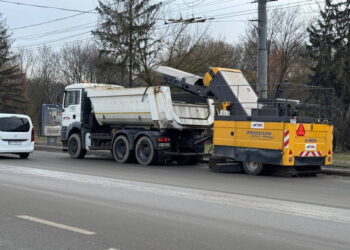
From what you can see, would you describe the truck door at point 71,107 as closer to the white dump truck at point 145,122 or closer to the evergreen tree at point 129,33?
the white dump truck at point 145,122

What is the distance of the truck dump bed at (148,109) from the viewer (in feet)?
55.7

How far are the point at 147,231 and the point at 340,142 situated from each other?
2297 centimetres

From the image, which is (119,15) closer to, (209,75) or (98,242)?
(209,75)

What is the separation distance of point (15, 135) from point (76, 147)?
256 cm

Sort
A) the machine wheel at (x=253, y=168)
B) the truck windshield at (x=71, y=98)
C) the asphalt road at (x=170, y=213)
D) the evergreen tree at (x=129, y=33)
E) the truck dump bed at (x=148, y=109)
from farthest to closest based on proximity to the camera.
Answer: the evergreen tree at (x=129, y=33)
the truck windshield at (x=71, y=98)
the truck dump bed at (x=148, y=109)
the machine wheel at (x=253, y=168)
the asphalt road at (x=170, y=213)

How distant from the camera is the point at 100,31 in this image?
28.5 metres

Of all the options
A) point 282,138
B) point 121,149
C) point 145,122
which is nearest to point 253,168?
point 282,138

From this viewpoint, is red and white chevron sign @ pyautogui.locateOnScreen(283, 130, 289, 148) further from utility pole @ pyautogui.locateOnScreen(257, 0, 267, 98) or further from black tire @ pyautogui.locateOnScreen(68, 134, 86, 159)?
black tire @ pyautogui.locateOnScreen(68, 134, 86, 159)

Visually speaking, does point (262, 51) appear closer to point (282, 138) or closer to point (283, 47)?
A: point (282, 138)

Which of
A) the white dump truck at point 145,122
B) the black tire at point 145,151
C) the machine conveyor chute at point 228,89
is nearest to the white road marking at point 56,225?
the machine conveyor chute at point 228,89

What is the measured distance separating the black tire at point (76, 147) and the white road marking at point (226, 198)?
6.92 meters

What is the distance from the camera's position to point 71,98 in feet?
69.6

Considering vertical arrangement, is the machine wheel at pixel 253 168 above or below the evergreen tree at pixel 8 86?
below

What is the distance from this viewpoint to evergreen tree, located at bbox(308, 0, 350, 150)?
116ft
